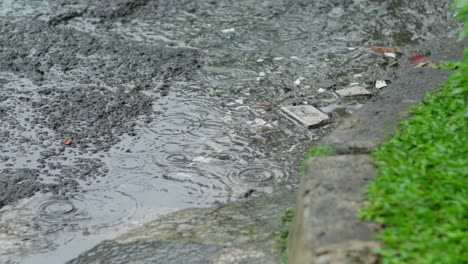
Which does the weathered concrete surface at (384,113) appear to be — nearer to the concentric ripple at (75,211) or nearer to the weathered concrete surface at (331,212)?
the weathered concrete surface at (331,212)

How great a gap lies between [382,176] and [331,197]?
0.26 m

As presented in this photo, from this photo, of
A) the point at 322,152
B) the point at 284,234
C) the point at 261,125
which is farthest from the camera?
the point at 261,125

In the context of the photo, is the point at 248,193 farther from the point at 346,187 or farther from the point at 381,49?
the point at 381,49

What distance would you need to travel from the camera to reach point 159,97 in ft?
18.6

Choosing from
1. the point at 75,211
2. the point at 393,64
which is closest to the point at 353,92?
the point at 393,64

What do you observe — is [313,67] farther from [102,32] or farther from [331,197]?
[331,197]

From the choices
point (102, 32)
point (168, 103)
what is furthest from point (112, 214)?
point (102, 32)

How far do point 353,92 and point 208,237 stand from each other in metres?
2.24

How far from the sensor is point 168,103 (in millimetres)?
5598

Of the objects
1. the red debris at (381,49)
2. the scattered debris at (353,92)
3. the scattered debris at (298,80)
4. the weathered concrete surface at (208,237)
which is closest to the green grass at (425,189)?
the weathered concrete surface at (208,237)

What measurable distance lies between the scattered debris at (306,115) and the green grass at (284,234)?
1369 mm

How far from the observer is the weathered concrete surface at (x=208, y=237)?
370 cm

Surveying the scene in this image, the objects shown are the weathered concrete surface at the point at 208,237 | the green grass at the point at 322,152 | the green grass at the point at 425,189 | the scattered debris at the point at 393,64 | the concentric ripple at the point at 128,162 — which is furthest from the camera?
the scattered debris at the point at 393,64

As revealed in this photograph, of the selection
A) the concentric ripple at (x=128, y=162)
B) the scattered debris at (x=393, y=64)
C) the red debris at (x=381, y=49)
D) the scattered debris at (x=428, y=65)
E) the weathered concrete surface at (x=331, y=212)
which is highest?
the scattered debris at (x=428, y=65)
